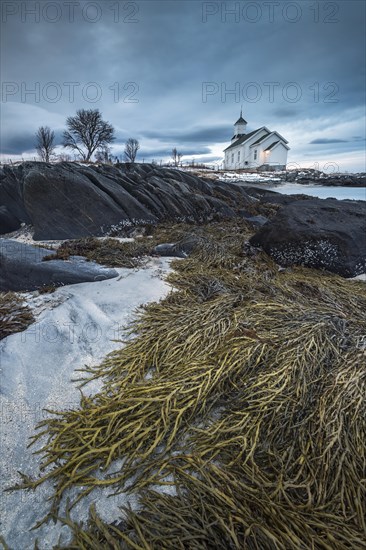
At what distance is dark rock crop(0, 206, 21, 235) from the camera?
8641 mm

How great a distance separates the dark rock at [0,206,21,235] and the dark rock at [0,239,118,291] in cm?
478

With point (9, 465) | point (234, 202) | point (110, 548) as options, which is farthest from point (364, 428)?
point (234, 202)

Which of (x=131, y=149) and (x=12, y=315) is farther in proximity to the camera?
(x=131, y=149)

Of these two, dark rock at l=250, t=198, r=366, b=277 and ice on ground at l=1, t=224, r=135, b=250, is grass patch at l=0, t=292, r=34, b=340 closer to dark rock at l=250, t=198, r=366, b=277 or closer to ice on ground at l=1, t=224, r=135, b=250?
ice on ground at l=1, t=224, r=135, b=250

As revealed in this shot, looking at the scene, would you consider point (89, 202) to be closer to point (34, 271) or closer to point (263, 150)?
point (34, 271)

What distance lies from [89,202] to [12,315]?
224 inches

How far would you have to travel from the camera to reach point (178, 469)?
1.67m

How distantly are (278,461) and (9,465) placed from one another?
179 cm

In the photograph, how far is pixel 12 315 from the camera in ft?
10.5

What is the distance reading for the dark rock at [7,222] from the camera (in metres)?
8.64

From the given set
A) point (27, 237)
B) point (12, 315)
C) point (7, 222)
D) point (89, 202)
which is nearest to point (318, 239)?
point (12, 315)

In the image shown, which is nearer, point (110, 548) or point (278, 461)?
point (110, 548)

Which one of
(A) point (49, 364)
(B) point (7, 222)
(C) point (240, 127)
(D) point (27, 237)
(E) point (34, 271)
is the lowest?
(A) point (49, 364)

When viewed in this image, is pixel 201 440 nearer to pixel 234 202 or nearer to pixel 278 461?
pixel 278 461
